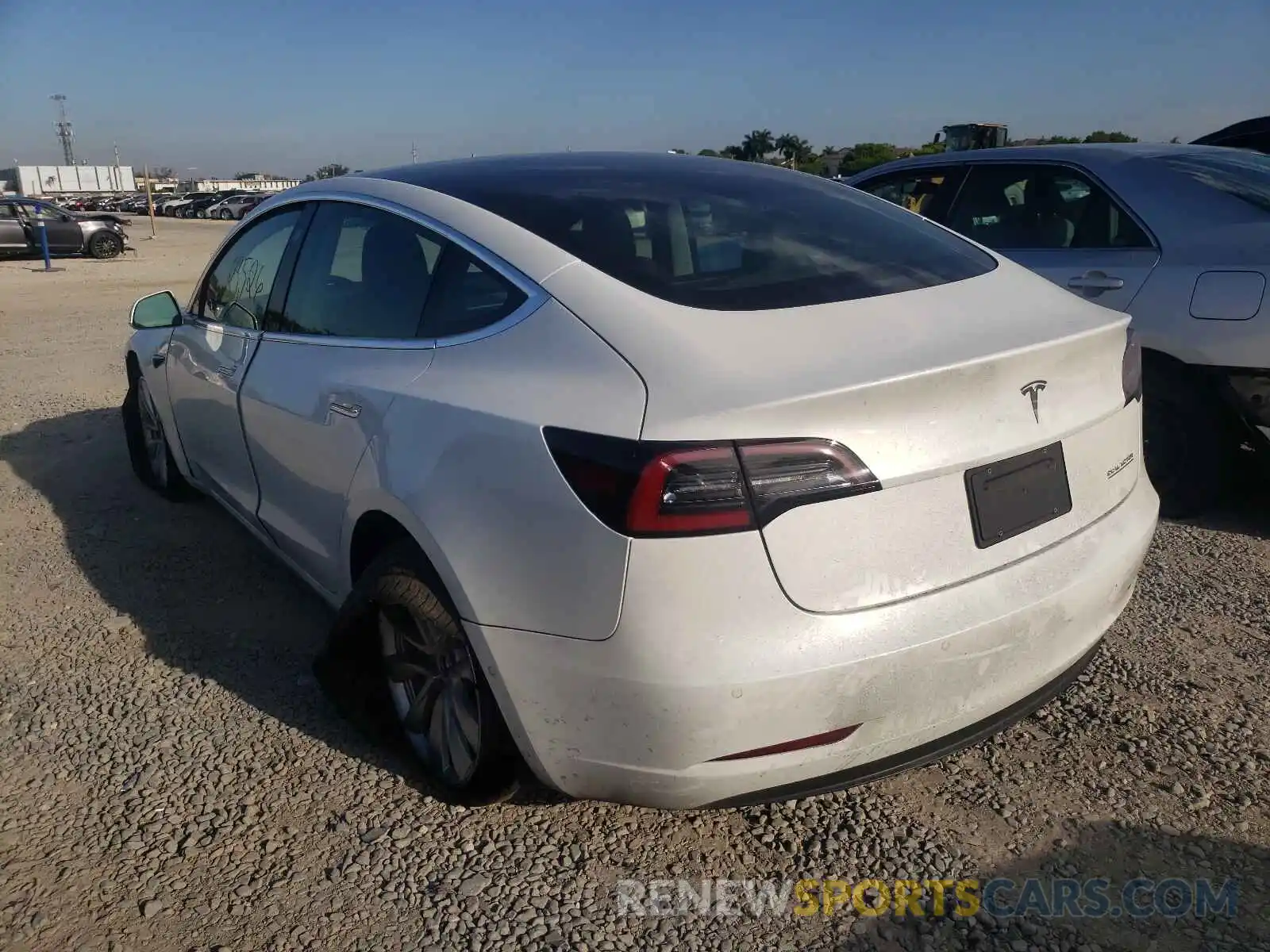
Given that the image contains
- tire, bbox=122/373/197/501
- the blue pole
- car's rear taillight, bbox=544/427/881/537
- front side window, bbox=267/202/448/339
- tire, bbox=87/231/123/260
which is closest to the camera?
car's rear taillight, bbox=544/427/881/537

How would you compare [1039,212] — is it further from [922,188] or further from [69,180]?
[69,180]

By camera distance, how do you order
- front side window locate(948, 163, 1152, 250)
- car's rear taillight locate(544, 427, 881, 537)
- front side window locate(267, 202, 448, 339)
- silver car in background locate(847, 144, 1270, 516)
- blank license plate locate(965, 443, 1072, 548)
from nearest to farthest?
car's rear taillight locate(544, 427, 881, 537), blank license plate locate(965, 443, 1072, 548), front side window locate(267, 202, 448, 339), silver car in background locate(847, 144, 1270, 516), front side window locate(948, 163, 1152, 250)

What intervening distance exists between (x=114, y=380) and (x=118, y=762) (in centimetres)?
591

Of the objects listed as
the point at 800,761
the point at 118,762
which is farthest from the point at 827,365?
the point at 118,762

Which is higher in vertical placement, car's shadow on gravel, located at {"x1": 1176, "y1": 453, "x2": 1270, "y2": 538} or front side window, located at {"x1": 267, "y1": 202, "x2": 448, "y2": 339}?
front side window, located at {"x1": 267, "y1": 202, "x2": 448, "y2": 339}

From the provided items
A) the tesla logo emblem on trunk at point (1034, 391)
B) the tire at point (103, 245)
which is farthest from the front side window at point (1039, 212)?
the tire at point (103, 245)

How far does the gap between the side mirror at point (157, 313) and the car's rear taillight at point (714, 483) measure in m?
2.97

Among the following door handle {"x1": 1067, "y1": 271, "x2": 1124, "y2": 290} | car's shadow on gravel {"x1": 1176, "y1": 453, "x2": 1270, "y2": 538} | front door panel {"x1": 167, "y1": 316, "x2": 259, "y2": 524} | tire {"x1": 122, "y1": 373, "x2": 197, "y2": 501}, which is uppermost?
door handle {"x1": 1067, "y1": 271, "x2": 1124, "y2": 290}

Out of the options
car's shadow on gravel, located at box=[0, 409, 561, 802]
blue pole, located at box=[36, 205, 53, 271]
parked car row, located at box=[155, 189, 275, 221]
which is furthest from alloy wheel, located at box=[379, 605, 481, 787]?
parked car row, located at box=[155, 189, 275, 221]

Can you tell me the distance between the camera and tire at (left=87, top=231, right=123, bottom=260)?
77.6 ft

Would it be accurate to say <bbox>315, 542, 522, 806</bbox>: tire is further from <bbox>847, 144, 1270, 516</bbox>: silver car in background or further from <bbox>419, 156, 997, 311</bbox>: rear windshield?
<bbox>847, 144, 1270, 516</bbox>: silver car in background

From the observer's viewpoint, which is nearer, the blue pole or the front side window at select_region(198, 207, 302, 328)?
the front side window at select_region(198, 207, 302, 328)

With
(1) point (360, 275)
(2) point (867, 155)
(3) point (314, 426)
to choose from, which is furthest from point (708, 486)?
(2) point (867, 155)

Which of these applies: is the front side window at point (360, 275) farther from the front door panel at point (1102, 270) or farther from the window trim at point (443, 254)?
the front door panel at point (1102, 270)
